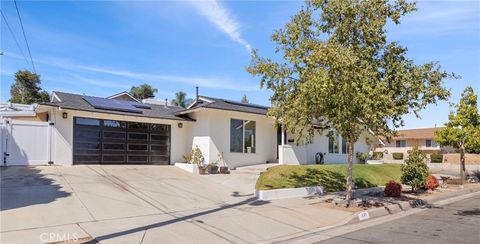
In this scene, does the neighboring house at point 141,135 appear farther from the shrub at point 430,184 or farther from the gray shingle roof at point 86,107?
the shrub at point 430,184

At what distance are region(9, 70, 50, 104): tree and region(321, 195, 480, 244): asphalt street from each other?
140ft

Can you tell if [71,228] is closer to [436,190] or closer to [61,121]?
[61,121]

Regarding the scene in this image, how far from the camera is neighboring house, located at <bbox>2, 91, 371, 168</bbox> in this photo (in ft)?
53.1

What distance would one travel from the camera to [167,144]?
65.0 feet

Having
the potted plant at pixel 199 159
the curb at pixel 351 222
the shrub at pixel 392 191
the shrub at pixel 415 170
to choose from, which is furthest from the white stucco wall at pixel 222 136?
the curb at pixel 351 222

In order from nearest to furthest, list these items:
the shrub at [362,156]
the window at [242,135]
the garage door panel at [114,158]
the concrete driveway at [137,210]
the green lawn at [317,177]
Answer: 1. the concrete driveway at [137,210]
2. the green lawn at [317,177]
3. the garage door panel at [114,158]
4. the window at [242,135]
5. the shrub at [362,156]

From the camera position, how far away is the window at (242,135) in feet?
65.3

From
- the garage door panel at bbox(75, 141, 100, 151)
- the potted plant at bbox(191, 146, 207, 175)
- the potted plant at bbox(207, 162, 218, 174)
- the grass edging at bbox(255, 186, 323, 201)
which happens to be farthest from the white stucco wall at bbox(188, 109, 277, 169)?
the grass edging at bbox(255, 186, 323, 201)

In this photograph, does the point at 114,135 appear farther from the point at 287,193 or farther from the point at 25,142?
the point at 287,193

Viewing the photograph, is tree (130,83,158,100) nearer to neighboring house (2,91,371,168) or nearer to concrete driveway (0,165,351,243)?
neighboring house (2,91,371,168)

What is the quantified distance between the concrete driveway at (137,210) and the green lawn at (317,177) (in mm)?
948

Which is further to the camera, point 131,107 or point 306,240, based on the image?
point 131,107

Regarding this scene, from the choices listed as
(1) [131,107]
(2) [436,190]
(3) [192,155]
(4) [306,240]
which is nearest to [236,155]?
(3) [192,155]

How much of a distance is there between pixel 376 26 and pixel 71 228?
9.93 metres
